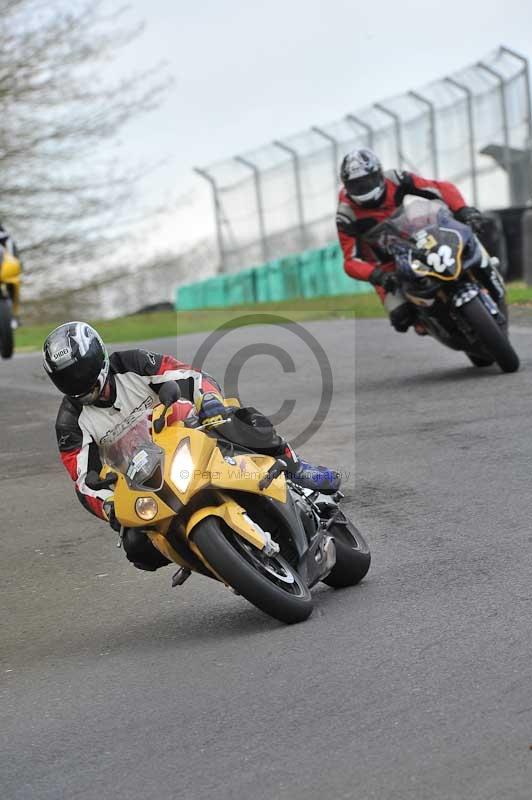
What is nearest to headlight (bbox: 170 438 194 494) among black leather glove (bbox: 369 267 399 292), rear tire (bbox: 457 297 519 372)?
rear tire (bbox: 457 297 519 372)

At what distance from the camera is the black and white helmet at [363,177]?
39.2ft

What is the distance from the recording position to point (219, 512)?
5570 mm

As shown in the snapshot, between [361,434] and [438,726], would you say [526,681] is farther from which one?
[361,434]

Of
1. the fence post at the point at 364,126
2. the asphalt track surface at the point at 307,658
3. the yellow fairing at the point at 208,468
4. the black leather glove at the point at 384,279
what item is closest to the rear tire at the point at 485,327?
the black leather glove at the point at 384,279

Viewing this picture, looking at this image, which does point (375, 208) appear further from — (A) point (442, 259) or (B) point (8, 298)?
(B) point (8, 298)

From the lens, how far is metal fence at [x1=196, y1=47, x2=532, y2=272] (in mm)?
25906

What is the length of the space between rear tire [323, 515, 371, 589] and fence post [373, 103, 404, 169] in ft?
71.8

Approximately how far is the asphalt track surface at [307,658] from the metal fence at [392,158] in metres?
17.1

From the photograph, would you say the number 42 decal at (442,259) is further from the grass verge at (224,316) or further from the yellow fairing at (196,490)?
the yellow fairing at (196,490)

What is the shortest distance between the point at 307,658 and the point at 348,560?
106 cm

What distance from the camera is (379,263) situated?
12.3 meters

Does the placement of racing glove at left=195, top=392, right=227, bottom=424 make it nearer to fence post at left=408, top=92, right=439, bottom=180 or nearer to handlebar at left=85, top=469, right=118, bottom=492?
handlebar at left=85, top=469, right=118, bottom=492

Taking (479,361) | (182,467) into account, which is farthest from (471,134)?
(182,467)

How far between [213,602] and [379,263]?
632cm
